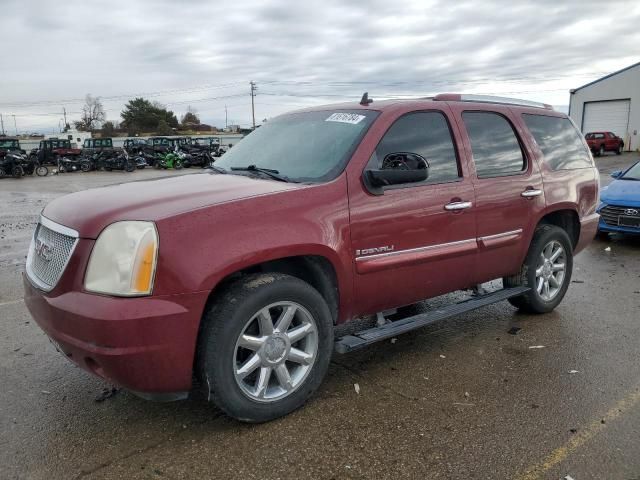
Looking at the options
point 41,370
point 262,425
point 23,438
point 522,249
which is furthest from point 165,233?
point 522,249

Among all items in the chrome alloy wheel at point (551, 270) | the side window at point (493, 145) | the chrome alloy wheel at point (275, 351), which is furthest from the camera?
the chrome alloy wheel at point (551, 270)

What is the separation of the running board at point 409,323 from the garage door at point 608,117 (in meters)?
43.3

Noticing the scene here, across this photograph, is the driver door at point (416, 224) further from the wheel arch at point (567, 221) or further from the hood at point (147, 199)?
the wheel arch at point (567, 221)

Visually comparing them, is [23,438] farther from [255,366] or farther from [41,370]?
[255,366]

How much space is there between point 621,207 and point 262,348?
24.4 feet

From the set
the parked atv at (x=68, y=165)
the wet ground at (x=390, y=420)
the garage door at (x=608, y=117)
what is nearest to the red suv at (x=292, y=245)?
the wet ground at (x=390, y=420)

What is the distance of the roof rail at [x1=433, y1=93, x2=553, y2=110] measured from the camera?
4230 millimetres

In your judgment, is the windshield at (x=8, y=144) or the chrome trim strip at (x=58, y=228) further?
the windshield at (x=8, y=144)

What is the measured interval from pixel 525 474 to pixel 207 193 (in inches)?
88.6

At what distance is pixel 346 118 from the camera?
386 cm

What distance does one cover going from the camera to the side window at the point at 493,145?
4.21 m

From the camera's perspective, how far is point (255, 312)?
2.94m

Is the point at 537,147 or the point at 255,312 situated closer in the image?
the point at 255,312

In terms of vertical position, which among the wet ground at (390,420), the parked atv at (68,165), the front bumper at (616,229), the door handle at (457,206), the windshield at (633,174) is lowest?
the wet ground at (390,420)
